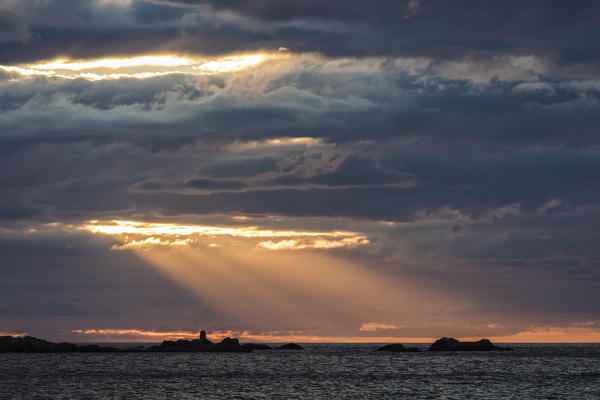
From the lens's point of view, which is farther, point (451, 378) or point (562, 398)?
point (451, 378)

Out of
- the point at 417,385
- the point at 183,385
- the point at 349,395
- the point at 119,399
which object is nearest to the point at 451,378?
the point at 417,385

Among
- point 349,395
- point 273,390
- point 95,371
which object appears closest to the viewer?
point 349,395

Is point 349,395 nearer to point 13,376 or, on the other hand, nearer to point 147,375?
point 147,375

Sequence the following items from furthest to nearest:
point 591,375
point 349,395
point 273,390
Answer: point 591,375
point 273,390
point 349,395

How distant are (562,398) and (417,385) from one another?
89.4ft

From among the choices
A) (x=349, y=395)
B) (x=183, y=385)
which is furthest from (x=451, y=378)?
(x=183, y=385)

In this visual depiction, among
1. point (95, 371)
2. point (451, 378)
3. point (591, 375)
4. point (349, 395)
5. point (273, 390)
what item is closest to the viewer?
point (349, 395)

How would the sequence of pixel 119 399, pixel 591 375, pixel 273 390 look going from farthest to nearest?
pixel 591 375, pixel 273 390, pixel 119 399

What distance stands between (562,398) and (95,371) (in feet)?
322

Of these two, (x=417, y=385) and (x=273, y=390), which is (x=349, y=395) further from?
(x=417, y=385)

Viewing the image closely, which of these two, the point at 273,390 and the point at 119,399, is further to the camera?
the point at 273,390

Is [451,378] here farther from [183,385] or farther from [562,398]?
[183,385]

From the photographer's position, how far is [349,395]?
107m

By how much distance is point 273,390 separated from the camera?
116 metres
